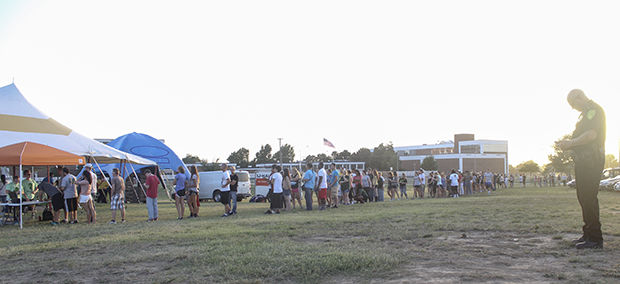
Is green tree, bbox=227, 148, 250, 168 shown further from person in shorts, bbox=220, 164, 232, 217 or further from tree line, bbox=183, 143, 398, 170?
person in shorts, bbox=220, 164, 232, 217

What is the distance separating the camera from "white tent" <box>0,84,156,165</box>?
50.6 ft

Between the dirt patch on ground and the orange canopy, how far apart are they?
11.9 metres

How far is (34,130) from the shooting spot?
52.2 ft

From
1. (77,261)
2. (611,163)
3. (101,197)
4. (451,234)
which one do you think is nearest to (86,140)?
(101,197)

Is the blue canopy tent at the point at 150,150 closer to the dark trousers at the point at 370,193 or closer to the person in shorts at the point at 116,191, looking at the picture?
the dark trousers at the point at 370,193

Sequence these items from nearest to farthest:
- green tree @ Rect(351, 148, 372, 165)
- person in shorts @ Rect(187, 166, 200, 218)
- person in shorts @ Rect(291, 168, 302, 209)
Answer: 1. person in shorts @ Rect(187, 166, 200, 218)
2. person in shorts @ Rect(291, 168, 302, 209)
3. green tree @ Rect(351, 148, 372, 165)

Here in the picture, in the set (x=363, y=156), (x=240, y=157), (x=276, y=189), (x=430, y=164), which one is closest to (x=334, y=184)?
(x=276, y=189)

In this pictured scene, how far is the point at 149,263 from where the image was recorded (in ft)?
19.4

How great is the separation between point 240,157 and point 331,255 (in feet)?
369

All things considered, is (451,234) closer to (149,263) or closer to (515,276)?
(515,276)

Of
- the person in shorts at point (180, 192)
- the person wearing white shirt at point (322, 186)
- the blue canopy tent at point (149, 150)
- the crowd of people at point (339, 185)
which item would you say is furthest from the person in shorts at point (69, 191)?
the blue canopy tent at point (149, 150)

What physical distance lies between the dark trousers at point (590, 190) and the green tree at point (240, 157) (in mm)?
109014

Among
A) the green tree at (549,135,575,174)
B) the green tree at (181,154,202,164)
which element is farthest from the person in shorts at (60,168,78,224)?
the green tree at (181,154,202,164)

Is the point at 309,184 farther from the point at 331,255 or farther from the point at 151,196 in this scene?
the point at 331,255
